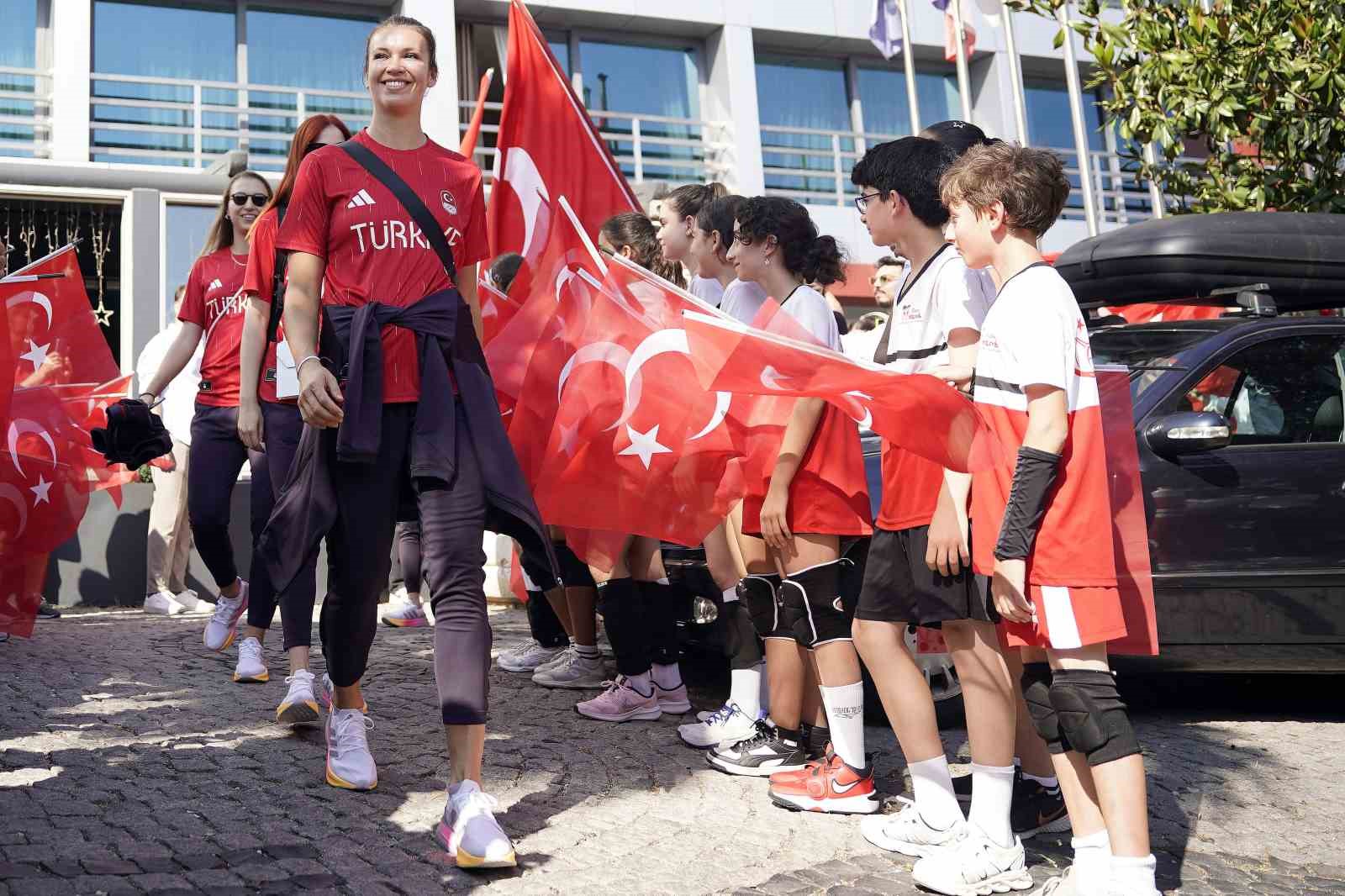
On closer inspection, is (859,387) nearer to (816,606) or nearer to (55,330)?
(816,606)

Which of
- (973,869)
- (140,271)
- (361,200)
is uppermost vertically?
(140,271)

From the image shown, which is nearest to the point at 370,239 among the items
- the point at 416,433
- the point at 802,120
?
the point at 416,433

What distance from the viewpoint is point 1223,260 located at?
20.4ft

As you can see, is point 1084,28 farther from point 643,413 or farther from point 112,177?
point 112,177

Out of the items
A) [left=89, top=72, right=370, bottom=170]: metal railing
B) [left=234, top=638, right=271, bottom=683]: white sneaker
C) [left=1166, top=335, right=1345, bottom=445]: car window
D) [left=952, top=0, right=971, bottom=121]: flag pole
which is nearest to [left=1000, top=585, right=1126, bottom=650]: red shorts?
[left=1166, top=335, right=1345, bottom=445]: car window

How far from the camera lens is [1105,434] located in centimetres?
361

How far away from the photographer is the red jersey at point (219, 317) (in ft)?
20.0

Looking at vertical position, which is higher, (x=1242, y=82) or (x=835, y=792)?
(x=1242, y=82)

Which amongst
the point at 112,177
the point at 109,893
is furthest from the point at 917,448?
the point at 112,177

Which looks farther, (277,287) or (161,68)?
(161,68)

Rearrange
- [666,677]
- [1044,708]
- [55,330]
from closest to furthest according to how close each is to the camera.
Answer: [1044,708] < [666,677] < [55,330]

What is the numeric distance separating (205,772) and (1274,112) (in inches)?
290

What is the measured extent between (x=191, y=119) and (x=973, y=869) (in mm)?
17323

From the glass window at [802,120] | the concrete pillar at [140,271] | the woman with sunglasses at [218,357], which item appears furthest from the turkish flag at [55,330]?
the glass window at [802,120]
